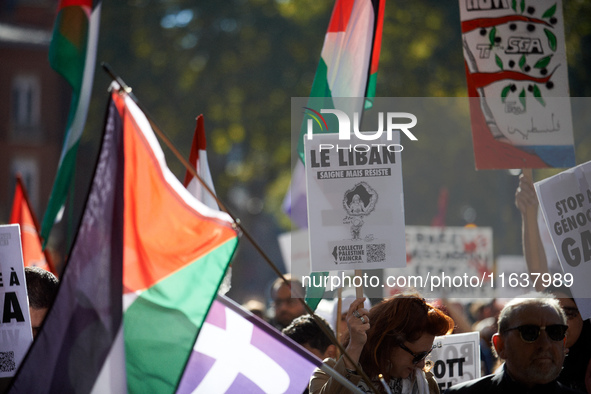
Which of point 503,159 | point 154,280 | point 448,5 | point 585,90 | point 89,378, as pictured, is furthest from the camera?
point 448,5

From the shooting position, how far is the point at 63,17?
583 centimetres

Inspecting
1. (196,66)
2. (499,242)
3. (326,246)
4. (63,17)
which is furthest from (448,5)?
(326,246)

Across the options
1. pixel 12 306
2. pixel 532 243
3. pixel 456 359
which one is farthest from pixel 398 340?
pixel 12 306

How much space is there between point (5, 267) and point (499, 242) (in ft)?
65.0

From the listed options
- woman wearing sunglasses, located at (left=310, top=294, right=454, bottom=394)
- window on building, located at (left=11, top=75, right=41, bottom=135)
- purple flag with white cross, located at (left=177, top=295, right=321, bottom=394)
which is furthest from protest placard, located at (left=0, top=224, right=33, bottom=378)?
window on building, located at (left=11, top=75, right=41, bottom=135)

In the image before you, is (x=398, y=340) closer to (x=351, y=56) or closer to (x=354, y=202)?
(x=354, y=202)

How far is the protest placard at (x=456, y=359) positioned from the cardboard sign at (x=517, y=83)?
97 cm

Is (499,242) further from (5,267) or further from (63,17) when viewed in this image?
(5,267)

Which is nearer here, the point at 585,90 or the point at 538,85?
the point at 538,85

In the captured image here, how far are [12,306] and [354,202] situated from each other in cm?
160

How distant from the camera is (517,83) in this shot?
4.91 m

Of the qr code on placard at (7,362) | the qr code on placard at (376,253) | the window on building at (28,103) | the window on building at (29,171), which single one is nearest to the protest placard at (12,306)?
the qr code on placard at (7,362)

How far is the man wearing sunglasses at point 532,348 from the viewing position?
3.54m

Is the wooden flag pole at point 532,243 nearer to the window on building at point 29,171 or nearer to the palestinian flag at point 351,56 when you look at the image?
the palestinian flag at point 351,56
